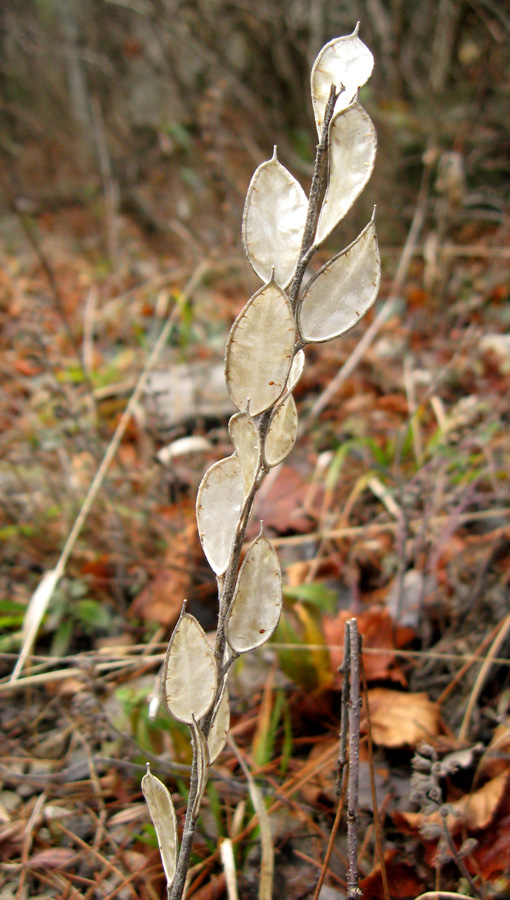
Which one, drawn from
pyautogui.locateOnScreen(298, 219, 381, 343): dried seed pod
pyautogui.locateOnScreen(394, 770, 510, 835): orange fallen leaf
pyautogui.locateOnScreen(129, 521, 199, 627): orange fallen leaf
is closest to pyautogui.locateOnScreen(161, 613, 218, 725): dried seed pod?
pyautogui.locateOnScreen(298, 219, 381, 343): dried seed pod

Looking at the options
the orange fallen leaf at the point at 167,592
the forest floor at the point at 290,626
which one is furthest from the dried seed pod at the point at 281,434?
the orange fallen leaf at the point at 167,592

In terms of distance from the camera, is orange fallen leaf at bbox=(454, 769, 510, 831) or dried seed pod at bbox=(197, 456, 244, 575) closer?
dried seed pod at bbox=(197, 456, 244, 575)

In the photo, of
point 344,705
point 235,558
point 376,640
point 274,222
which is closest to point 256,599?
point 235,558

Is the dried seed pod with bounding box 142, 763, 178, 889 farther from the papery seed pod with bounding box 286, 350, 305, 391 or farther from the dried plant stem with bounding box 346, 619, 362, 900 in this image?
the papery seed pod with bounding box 286, 350, 305, 391

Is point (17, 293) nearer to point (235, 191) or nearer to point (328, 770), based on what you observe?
point (235, 191)

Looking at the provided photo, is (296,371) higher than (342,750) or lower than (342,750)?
higher

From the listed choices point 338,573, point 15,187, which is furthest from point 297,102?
point 338,573

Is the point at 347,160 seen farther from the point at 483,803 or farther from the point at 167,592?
the point at 167,592
